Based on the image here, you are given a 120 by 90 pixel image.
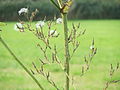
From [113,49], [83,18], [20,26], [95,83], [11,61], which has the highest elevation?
[20,26]

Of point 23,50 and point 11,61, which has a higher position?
point 11,61

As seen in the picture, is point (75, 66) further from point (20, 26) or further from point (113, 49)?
point (20, 26)

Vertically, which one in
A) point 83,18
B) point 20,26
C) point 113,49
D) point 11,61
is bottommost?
point 83,18

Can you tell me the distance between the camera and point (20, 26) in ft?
4.40

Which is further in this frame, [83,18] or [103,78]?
[83,18]

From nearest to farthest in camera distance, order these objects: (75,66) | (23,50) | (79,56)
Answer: (75,66)
(79,56)
(23,50)

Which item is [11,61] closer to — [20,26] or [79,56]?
[79,56]

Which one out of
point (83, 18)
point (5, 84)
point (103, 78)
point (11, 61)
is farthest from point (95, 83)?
point (83, 18)

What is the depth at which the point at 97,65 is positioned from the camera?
794cm

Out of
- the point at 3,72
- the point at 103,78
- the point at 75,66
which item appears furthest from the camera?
the point at 75,66

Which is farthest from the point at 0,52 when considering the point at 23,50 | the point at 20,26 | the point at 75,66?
the point at 20,26

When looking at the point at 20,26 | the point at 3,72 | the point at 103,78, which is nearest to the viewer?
the point at 20,26

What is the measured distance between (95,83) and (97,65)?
170cm

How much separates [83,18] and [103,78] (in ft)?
67.6
